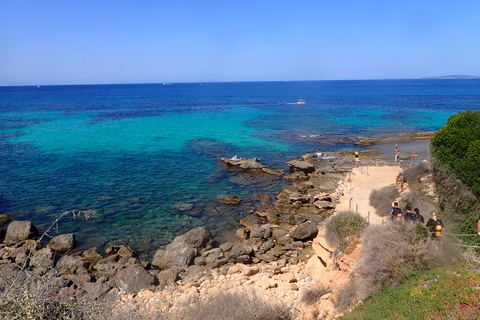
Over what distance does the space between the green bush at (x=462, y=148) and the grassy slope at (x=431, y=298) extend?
4621mm

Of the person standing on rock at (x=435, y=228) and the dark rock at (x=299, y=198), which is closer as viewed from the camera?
the person standing on rock at (x=435, y=228)

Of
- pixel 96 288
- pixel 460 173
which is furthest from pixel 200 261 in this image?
pixel 460 173

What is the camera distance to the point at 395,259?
35.0ft

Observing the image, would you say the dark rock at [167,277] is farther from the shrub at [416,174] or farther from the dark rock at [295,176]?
the dark rock at [295,176]

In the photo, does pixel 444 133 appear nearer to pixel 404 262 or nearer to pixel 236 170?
pixel 404 262

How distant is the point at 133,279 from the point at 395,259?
10.2 meters

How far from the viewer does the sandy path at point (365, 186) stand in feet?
60.9

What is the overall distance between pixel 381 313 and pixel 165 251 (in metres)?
10.9

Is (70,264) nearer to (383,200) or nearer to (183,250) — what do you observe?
(183,250)

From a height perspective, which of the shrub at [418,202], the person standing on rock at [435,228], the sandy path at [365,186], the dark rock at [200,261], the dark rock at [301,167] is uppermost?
the person standing on rock at [435,228]

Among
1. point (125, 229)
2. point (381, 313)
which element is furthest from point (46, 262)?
point (381, 313)

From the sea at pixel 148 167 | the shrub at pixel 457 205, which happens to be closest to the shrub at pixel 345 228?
the shrub at pixel 457 205

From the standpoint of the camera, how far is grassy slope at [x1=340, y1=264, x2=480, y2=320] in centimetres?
821

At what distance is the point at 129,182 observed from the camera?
28.0 m
